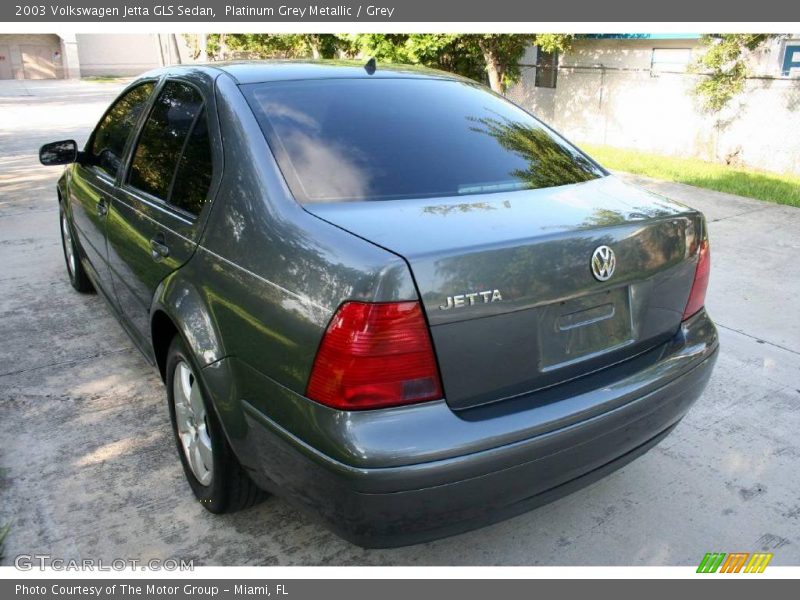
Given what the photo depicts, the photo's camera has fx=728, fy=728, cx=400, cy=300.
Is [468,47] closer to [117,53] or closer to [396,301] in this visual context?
[396,301]

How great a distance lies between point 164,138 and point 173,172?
31 cm

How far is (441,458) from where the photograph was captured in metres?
2.01

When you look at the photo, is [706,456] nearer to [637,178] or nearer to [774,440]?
[774,440]

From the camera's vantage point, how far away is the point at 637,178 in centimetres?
1020

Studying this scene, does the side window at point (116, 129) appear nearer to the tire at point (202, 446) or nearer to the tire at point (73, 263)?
the tire at point (73, 263)

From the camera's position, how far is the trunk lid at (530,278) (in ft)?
6.77

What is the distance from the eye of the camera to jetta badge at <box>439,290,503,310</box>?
203 centimetres

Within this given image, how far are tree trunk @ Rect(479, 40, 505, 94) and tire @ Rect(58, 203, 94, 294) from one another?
10.5 meters

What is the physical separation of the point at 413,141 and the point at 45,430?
223 centimetres

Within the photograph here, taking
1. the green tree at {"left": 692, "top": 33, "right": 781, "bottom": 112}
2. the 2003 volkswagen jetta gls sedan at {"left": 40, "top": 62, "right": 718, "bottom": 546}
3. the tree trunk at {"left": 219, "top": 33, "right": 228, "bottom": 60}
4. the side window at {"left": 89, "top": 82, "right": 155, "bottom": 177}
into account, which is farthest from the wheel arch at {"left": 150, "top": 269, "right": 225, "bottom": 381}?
the tree trunk at {"left": 219, "top": 33, "right": 228, "bottom": 60}

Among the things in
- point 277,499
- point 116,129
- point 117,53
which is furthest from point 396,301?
point 117,53

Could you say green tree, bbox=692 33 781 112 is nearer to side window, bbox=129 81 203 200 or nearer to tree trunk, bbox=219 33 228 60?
side window, bbox=129 81 203 200

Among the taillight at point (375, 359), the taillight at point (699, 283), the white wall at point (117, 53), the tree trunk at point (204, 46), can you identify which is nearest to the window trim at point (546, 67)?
the taillight at point (699, 283)
